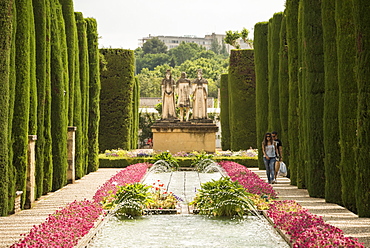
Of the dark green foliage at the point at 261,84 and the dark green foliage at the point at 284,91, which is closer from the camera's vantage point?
the dark green foliage at the point at 284,91

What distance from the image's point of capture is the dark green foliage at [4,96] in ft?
31.7

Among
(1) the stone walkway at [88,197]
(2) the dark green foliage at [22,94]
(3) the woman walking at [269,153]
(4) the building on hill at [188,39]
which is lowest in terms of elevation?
(1) the stone walkway at [88,197]

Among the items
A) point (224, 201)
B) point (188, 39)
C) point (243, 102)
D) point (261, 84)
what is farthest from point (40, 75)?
point (188, 39)

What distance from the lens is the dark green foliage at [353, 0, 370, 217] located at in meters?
8.98

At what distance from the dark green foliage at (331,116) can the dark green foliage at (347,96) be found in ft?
2.88

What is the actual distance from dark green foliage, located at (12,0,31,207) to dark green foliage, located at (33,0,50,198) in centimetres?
136

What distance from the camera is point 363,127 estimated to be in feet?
29.8

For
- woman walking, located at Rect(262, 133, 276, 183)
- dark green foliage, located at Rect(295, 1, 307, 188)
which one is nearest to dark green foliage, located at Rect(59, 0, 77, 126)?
woman walking, located at Rect(262, 133, 276, 183)

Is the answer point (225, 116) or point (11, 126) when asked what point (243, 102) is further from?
point (11, 126)

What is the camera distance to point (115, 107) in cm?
2684

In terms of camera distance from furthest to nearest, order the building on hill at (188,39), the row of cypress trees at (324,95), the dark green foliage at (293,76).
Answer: the building on hill at (188,39), the dark green foliage at (293,76), the row of cypress trees at (324,95)

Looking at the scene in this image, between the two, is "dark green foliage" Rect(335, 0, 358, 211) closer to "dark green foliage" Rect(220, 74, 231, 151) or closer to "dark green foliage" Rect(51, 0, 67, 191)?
"dark green foliage" Rect(51, 0, 67, 191)

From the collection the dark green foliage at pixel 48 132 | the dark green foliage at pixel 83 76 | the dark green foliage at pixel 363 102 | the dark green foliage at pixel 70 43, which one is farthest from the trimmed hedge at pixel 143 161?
the dark green foliage at pixel 363 102

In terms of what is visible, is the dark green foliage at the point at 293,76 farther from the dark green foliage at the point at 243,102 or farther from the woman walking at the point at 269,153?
the dark green foliage at the point at 243,102
